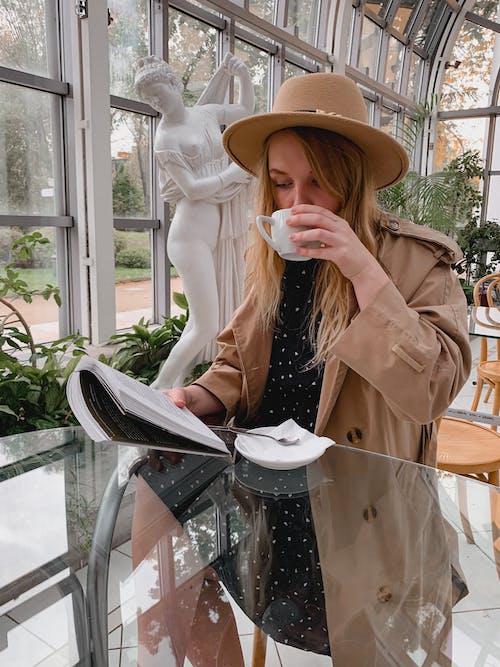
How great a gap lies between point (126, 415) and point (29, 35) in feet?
10.8

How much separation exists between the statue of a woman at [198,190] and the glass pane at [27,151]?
1.04 m

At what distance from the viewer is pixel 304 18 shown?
6078 mm

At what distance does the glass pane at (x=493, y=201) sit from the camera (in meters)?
8.89

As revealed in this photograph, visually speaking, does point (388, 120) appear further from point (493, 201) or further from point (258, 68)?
point (258, 68)

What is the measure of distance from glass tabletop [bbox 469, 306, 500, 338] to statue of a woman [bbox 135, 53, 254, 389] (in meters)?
1.39

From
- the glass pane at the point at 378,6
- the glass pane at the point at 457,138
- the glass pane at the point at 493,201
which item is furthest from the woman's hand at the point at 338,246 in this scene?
the glass pane at the point at 457,138

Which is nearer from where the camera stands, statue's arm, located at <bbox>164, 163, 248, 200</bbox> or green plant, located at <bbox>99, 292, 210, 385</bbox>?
statue's arm, located at <bbox>164, 163, 248, 200</bbox>

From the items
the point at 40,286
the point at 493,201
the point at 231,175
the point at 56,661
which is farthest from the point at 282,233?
the point at 493,201

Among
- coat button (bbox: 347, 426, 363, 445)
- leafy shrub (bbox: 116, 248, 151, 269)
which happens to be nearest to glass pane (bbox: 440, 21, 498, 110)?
leafy shrub (bbox: 116, 248, 151, 269)

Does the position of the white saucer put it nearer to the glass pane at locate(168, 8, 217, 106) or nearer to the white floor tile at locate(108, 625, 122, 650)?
the white floor tile at locate(108, 625, 122, 650)

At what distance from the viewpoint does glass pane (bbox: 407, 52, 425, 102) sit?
29.3 feet

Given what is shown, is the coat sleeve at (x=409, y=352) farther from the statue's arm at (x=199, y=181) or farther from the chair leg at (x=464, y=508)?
the statue's arm at (x=199, y=181)

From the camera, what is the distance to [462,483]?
102 cm

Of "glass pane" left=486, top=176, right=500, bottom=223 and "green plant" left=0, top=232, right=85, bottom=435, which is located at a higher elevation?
"glass pane" left=486, top=176, right=500, bottom=223
